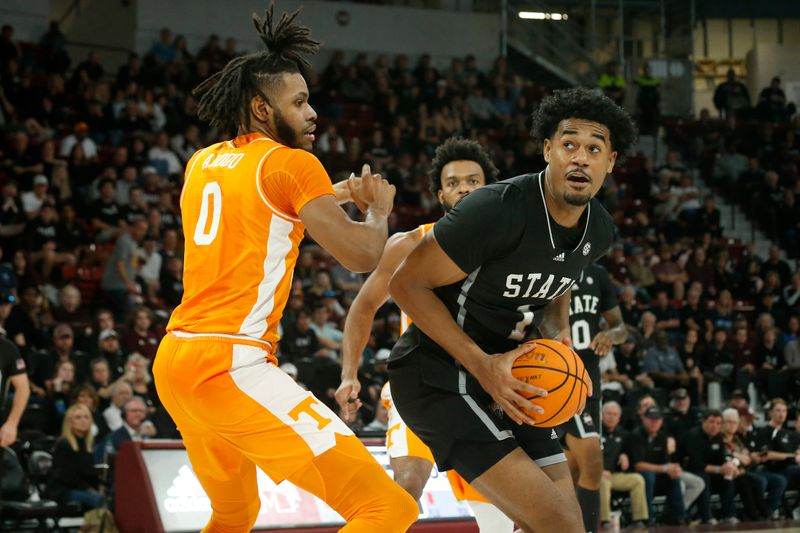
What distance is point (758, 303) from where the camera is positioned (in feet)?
59.9

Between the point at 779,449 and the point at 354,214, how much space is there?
260 inches

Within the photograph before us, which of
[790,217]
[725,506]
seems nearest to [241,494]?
[725,506]

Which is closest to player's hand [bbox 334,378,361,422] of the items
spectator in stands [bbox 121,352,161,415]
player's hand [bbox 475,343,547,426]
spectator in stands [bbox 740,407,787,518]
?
player's hand [bbox 475,343,547,426]

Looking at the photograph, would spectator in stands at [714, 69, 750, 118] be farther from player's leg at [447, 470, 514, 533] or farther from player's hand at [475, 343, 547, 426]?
player's hand at [475, 343, 547, 426]

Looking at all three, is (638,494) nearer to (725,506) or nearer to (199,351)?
(725,506)

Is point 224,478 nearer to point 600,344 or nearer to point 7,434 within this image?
point 7,434

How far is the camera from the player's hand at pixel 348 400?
4.75 meters

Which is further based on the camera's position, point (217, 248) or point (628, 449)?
point (628, 449)

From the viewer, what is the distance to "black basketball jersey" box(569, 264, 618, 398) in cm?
769

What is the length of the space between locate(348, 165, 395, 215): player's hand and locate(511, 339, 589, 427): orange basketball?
0.76 metres

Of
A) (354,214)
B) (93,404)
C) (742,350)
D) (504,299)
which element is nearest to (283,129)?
(504,299)

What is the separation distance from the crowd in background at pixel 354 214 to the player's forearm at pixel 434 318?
614 cm

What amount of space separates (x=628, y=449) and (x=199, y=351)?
9228mm

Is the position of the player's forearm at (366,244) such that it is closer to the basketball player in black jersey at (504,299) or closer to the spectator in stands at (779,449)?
the basketball player in black jersey at (504,299)
